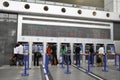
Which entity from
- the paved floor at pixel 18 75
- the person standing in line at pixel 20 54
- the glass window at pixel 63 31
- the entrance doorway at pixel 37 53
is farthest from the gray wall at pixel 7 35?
the paved floor at pixel 18 75

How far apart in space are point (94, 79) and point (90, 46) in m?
6.17

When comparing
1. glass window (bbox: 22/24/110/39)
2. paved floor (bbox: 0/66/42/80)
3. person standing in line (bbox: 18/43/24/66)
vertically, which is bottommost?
paved floor (bbox: 0/66/42/80)

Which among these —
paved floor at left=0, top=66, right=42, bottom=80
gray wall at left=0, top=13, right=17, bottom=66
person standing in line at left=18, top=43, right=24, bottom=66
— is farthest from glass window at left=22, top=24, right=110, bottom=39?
paved floor at left=0, top=66, right=42, bottom=80

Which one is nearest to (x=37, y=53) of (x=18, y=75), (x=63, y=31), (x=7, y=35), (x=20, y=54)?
(x=20, y=54)

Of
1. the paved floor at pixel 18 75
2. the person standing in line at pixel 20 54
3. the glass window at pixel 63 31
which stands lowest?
the paved floor at pixel 18 75

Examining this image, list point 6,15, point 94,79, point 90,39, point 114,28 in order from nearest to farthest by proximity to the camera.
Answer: point 94,79 → point 6,15 → point 90,39 → point 114,28

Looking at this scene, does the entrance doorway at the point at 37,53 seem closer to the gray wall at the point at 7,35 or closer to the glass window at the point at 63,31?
the glass window at the point at 63,31

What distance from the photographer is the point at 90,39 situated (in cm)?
1267

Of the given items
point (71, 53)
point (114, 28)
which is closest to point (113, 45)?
point (114, 28)

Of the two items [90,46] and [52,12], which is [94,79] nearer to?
[90,46]

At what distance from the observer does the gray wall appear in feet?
37.3

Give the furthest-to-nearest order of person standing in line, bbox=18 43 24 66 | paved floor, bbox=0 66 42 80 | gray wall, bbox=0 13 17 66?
gray wall, bbox=0 13 17 66
person standing in line, bbox=18 43 24 66
paved floor, bbox=0 66 42 80

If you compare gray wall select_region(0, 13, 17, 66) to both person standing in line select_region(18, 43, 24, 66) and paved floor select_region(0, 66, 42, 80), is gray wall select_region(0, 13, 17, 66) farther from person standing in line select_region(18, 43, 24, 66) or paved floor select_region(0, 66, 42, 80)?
paved floor select_region(0, 66, 42, 80)

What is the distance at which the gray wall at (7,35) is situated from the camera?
448 inches
